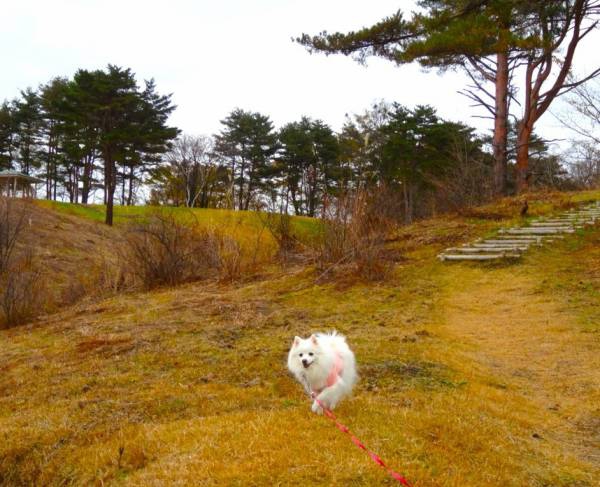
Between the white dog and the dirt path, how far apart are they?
1738mm

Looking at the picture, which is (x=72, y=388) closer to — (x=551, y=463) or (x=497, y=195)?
(x=551, y=463)

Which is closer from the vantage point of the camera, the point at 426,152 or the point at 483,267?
the point at 483,267

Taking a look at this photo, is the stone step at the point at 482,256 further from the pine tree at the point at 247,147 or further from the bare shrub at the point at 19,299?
the pine tree at the point at 247,147

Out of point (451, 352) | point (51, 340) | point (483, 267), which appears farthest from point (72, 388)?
point (483, 267)

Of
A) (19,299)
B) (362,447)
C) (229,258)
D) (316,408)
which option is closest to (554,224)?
(229,258)

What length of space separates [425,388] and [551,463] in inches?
63.2

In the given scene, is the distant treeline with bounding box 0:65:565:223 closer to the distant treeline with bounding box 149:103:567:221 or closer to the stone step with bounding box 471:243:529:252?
the distant treeline with bounding box 149:103:567:221

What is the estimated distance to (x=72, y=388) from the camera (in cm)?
613

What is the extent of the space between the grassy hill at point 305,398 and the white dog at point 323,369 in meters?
0.21

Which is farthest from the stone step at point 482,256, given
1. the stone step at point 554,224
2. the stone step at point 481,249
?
the stone step at point 554,224

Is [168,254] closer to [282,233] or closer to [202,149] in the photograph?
[282,233]

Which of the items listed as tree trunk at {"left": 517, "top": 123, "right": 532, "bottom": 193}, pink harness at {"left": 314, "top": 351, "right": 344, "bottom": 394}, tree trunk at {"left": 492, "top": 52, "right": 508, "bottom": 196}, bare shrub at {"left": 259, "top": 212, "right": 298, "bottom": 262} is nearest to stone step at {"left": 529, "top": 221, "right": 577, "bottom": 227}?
tree trunk at {"left": 492, "top": 52, "right": 508, "bottom": 196}

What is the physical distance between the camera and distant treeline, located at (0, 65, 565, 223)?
34.6 m

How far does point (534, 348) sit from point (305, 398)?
3.56m
